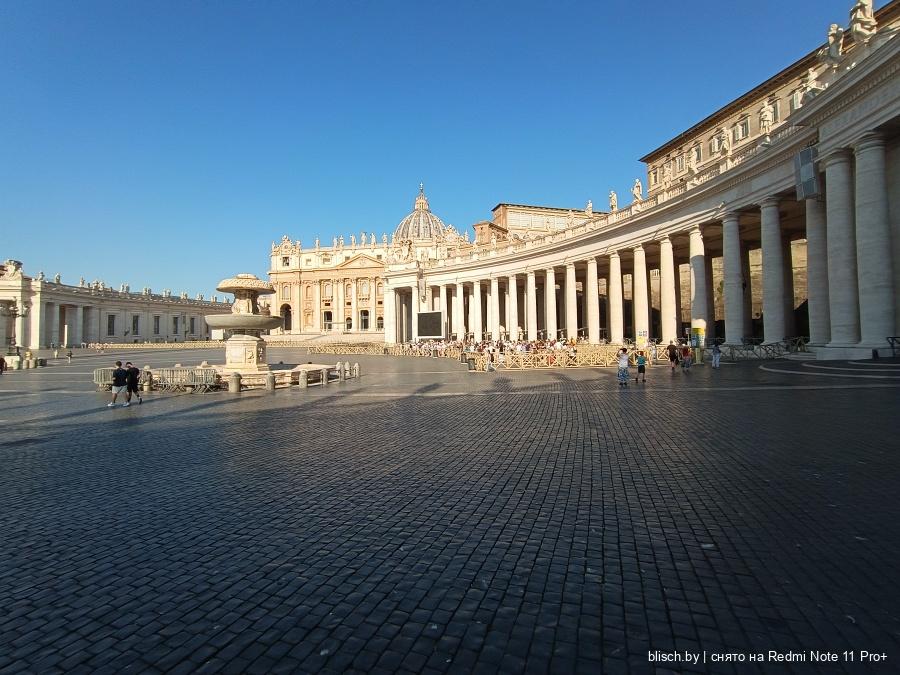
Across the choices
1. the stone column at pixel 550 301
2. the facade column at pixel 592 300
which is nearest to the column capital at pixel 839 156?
the facade column at pixel 592 300

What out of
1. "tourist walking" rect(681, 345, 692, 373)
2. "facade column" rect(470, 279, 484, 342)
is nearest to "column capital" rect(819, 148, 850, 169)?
"tourist walking" rect(681, 345, 692, 373)

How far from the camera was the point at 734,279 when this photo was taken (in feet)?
87.4

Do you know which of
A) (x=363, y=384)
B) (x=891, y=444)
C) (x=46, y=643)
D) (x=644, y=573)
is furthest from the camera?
(x=363, y=384)

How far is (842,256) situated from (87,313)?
101858 mm

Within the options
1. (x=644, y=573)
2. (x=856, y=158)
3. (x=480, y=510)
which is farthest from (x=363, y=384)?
(x=856, y=158)

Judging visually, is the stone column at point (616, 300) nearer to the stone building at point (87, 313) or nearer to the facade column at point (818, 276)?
the facade column at point (818, 276)

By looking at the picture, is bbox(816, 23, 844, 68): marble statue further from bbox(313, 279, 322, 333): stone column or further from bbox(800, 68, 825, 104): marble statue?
bbox(313, 279, 322, 333): stone column

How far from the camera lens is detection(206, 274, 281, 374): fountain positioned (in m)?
20.5

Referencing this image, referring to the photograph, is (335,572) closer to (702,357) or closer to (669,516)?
(669,516)

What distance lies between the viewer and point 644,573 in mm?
3650

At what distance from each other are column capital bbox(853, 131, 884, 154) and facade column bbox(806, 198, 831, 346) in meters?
3.70

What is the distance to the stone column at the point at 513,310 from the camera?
161ft

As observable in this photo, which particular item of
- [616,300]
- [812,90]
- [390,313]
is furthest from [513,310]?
[812,90]

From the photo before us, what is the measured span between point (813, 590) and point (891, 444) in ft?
17.7
